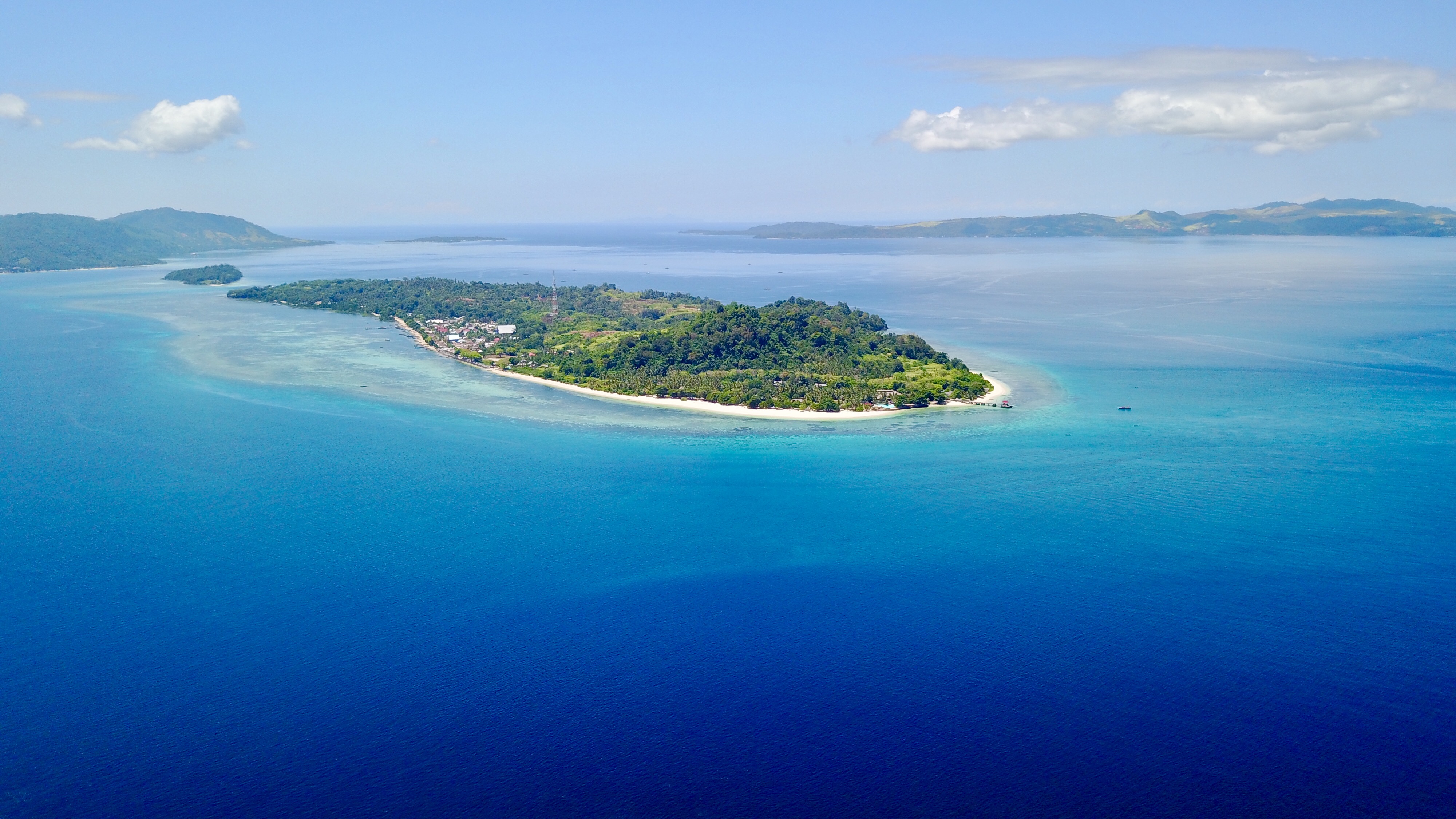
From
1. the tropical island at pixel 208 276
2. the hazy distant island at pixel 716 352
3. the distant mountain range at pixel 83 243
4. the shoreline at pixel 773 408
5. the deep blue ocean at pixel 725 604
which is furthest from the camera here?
the distant mountain range at pixel 83 243

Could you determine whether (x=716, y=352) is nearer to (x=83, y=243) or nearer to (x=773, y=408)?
(x=773, y=408)

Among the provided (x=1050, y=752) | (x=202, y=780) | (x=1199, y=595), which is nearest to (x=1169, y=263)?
(x=1199, y=595)

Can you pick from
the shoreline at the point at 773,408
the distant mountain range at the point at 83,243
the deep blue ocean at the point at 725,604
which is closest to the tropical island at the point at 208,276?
the distant mountain range at the point at 83,243

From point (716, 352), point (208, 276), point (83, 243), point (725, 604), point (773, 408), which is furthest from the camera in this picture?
point (83, 243)

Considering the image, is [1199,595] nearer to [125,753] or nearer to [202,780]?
[202,780]

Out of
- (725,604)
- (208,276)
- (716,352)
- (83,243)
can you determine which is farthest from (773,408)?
(83,243)

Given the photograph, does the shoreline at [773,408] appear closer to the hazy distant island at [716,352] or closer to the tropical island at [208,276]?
the hazy distant island at [716,352]
